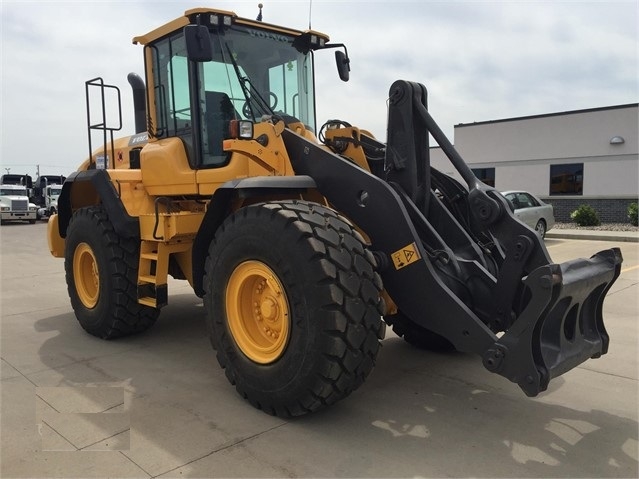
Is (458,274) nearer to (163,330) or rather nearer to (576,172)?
(163,330)

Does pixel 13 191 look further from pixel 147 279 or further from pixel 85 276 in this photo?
pixel 147 279

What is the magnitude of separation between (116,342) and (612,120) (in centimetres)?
2039

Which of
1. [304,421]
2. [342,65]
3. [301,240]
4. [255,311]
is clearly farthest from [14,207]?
[301,240]

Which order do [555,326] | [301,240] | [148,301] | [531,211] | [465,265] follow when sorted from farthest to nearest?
1. [531,211]
2. [148,301]
3. [465,265]
4. [301,240]
5. [555,326]

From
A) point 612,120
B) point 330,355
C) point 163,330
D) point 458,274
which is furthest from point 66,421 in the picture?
point 612,120

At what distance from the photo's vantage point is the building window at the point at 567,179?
70.3 ft

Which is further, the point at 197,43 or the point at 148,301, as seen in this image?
the point at 148,301

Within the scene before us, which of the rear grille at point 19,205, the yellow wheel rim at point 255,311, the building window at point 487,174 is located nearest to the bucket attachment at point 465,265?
the yellow wheel rim at point 255,311

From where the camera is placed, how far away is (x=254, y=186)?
379 centimetres

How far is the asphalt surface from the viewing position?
303 cm

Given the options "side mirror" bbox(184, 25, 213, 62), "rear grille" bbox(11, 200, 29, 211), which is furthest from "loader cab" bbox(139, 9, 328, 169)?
"rear grille" bbox(11, 200, 29, 211)

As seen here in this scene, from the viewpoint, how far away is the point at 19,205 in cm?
2561

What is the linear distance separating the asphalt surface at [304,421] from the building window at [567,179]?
704 inches

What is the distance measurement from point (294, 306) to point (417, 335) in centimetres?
205
